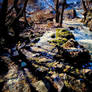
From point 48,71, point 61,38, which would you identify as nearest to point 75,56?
point 48,71

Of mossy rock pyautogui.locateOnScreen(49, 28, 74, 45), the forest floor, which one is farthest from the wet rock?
mossy rock pyautogui.locateOnScreen(49, 28, 74, 45)

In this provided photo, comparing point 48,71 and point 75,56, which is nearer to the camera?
point 48,71

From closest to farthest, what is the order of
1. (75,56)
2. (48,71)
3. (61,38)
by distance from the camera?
(48,71) → (75,56) → (61,38)

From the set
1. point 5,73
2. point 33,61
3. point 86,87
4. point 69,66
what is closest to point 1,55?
point 5,73

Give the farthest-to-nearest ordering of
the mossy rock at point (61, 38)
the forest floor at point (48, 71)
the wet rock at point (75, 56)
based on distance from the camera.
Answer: the mossy rock at point (61, 38) → the wet rock at point (75, 56) → the forest floor at point (48, 71)

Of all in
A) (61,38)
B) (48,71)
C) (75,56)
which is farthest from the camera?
(61,38)

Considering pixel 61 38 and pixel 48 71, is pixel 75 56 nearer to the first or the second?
pixel 48 71

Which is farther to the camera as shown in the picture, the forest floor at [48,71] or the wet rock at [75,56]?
the wet rock at [75,56]

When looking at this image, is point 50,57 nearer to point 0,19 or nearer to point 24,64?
point 24,64

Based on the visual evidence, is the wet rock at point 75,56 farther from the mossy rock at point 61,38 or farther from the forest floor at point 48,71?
the mossy rock at point 61,38

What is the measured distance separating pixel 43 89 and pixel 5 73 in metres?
1.42

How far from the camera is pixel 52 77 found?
2.69 meters

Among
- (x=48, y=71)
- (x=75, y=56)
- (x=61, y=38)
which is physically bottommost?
(x=48, y=71)

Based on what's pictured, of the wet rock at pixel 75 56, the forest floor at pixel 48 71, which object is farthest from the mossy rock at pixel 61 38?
the wet rock at pixel 75 56
